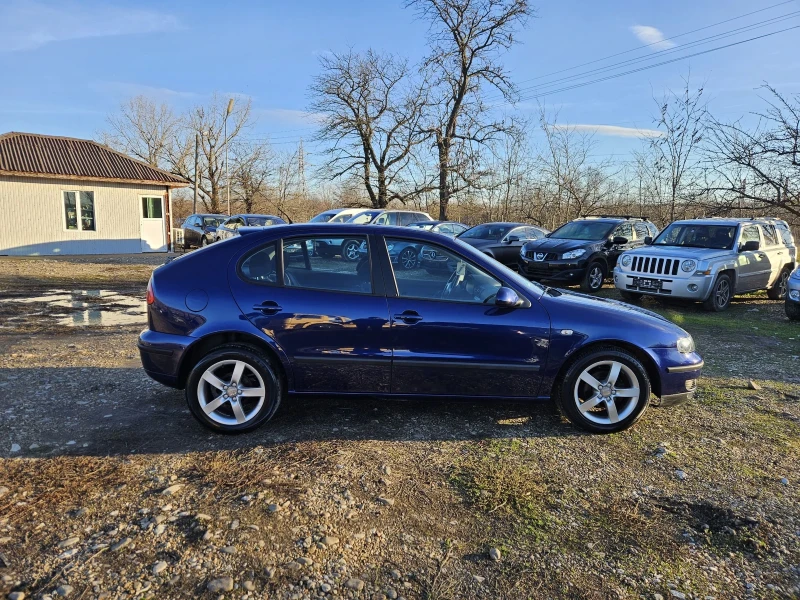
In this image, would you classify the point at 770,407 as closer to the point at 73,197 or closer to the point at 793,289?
the point at 793,289

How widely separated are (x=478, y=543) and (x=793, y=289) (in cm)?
922

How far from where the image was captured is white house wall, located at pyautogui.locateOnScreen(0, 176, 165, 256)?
19859 mm

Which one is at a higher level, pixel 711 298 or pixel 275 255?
pixel 275 255

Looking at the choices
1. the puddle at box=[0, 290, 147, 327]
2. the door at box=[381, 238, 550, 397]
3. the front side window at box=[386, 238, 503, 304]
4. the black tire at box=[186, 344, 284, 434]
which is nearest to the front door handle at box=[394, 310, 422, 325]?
the door at box=[381, 238, 550, 397]

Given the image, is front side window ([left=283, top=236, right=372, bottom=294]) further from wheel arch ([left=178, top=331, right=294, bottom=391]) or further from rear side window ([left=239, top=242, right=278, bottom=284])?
wheel arch ([left=178, top=331, right=294, bottom=391])

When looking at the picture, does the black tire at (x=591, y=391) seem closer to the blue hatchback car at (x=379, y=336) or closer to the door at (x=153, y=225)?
the blue hatchback car at (x=379, y=336)

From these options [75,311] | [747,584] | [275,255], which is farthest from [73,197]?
[747,584]

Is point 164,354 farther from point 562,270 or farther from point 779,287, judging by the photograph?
point 779,287

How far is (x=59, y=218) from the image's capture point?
20.7 m

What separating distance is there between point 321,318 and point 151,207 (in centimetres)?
2156

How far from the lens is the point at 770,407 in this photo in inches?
195

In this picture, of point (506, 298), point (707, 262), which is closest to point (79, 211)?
point (707, 262)

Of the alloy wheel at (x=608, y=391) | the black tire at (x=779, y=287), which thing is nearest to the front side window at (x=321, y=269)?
the alloy wheel at (x=608, y=391)

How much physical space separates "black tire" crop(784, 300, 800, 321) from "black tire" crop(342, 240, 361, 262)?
876 centimetres
